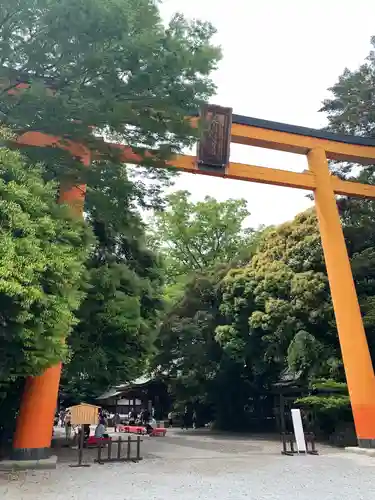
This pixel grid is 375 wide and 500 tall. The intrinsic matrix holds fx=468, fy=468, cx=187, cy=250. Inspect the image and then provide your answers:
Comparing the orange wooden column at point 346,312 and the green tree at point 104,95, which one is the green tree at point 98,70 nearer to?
the green tree at point 104,95

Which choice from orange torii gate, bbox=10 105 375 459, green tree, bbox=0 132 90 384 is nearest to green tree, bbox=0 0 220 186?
green tree, bbox=0 132 90 384

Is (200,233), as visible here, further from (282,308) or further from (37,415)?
(37,415)

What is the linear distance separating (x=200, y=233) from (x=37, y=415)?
2226 centimetres

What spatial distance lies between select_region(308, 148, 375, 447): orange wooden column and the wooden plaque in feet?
11.2

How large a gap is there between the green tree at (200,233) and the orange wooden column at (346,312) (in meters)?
16.0

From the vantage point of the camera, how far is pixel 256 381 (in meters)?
22.0

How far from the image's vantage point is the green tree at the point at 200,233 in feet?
106

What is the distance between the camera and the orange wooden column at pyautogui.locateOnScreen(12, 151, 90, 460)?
35.3ft

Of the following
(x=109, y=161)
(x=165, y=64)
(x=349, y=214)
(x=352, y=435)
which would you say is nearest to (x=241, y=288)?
(x=349, y=214)

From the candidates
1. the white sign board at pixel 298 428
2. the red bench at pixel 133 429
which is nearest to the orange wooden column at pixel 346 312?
the white sign board at pixel 298 428

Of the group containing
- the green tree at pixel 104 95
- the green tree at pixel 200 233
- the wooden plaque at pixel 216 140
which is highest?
the green tree at pixel 200 233

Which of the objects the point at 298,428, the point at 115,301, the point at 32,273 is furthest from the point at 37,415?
the point at 298,428

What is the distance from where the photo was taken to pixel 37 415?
1095 cm

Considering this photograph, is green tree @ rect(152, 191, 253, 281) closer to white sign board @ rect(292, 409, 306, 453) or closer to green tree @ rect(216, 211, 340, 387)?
green tree @ rect(216, 211, 340, 387)
